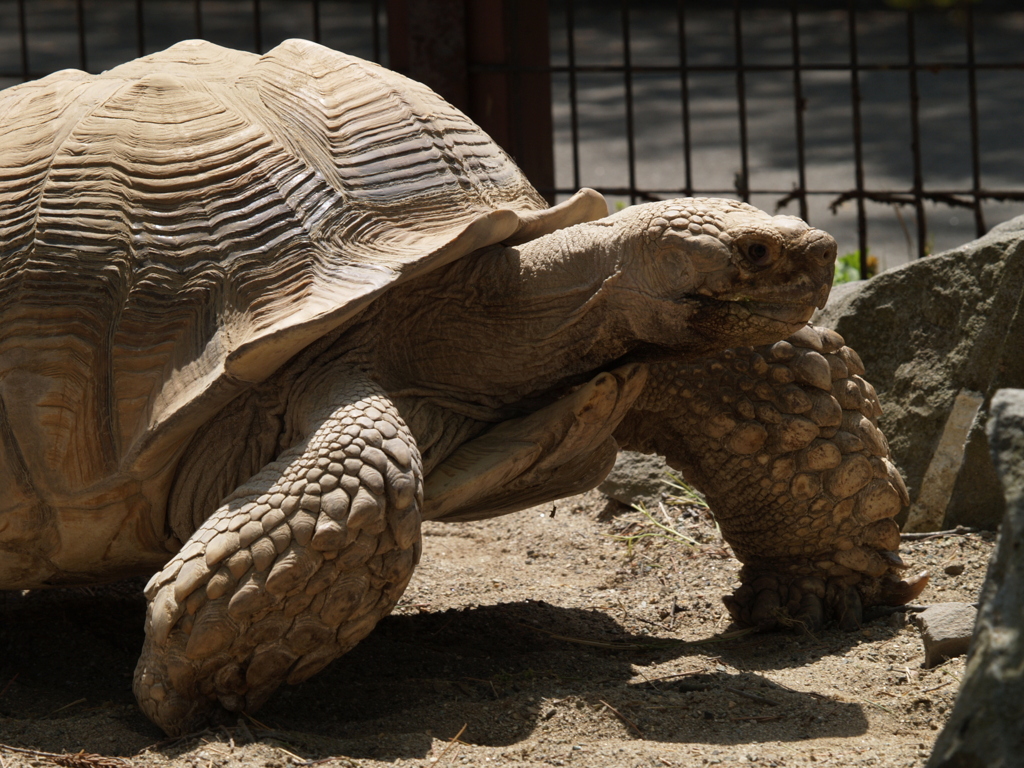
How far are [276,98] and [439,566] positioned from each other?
1706mm

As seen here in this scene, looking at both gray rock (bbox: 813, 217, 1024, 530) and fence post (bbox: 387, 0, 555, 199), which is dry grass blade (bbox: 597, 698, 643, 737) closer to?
gray rock (bbox: 813, 217, 1024, 530)

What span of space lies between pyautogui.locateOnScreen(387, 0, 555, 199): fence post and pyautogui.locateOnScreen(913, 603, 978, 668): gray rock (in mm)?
3584

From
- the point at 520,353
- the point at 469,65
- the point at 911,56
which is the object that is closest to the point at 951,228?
the point at 911,56

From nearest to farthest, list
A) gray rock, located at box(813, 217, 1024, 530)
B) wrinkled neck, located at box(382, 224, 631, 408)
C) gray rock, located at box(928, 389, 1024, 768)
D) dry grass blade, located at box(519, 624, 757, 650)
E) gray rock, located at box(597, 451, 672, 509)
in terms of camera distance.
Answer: gray rock, located at box(928, 389, 1024, 768) < wrinkled neck, located at box(382, 224, 631, 408) < dry grass blade, located at box(519, 624, 757, 650) < gray rock, located at box(813, 217, 1024, 530) < gray rock, located at box(597, 451, 672, 509)

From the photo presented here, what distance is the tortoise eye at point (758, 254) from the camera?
103 inches

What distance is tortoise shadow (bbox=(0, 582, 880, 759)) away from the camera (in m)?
2.52

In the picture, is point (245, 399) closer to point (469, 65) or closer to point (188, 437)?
point (188, 437)

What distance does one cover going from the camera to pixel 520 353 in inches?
120

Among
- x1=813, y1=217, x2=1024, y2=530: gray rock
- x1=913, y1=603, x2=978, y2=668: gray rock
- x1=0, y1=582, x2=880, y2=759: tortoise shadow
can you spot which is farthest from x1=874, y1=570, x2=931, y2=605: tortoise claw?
x1=813, y1=217, x2=1024, y2=530: gray rock

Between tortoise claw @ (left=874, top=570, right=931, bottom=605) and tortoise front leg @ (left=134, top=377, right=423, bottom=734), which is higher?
tortoise front leg @ (left=134, top=377, right=423, bottom=734)

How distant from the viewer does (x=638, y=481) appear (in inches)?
182

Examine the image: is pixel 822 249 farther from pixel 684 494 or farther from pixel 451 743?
pixel 684 494

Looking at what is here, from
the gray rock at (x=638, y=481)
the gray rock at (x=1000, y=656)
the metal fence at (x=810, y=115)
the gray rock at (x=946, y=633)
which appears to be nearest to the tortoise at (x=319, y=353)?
the gray rock at (x=946, y=633)

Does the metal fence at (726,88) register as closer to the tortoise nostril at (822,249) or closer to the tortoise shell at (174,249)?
the tortoise nostril at (822,249)
